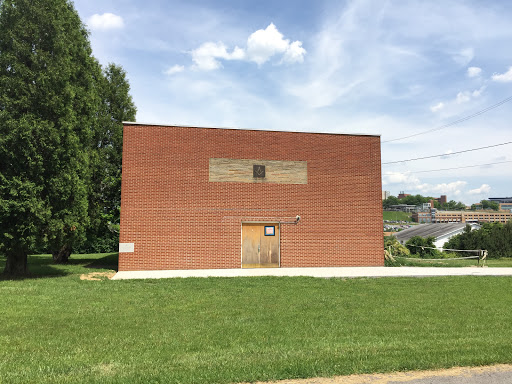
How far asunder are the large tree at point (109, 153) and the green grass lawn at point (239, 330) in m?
7.49

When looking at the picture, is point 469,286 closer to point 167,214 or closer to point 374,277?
point 374,277

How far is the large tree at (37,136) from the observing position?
40.3ft

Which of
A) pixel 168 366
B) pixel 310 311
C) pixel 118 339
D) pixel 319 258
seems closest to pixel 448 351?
pixel 310 311

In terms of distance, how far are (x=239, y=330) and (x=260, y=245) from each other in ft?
34.9

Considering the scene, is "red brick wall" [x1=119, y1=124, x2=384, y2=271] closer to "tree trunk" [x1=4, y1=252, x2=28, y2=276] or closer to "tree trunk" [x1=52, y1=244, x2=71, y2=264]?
"tree trunk" [x1=4, y1=252, x2=28, y2=276]

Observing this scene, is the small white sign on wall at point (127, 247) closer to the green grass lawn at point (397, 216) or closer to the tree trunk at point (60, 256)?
the tree trunk at point (60, 256)

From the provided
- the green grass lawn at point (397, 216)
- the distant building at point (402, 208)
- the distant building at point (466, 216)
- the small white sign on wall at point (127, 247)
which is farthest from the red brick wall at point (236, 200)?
the distant building at point (402, 208)

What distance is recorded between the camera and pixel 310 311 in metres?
7.95

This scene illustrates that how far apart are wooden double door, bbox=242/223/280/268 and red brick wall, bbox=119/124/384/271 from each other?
34cm

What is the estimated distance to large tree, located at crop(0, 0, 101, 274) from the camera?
12.3 m

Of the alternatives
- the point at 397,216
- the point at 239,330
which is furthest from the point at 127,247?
the point at 397,216

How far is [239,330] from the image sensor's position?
6383 mm

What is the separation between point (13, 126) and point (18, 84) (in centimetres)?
165

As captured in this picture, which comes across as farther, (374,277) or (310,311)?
(374,277)
